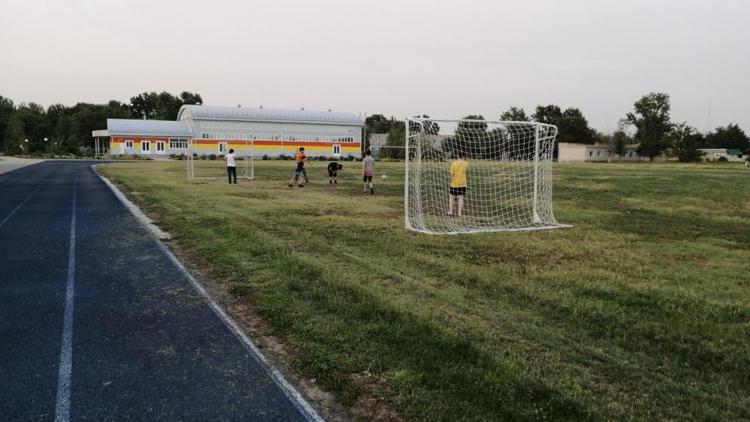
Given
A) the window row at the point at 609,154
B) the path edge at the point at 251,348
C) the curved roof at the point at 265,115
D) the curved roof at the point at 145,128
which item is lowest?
the path edge at the point at 251,348

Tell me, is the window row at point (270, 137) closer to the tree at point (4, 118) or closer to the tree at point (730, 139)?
the tree at point (4, 118)

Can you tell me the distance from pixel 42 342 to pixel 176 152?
2863 inches

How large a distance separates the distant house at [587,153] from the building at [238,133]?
37038 mm

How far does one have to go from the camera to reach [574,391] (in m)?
3.83

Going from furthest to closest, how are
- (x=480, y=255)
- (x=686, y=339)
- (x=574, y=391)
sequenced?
(x=480, y=255) < (x=686, y=339) < (x=574, y=391)

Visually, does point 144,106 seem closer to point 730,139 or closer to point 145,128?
point 145,128

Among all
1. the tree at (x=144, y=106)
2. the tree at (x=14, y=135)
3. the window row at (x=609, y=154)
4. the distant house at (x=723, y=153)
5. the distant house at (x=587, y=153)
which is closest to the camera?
the tree at (x=14, y=135)

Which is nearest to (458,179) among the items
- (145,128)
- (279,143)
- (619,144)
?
(279,143)

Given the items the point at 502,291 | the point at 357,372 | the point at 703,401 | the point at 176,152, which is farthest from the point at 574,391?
the point at 176,152

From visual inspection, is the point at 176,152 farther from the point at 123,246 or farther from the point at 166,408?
the point at 166,408

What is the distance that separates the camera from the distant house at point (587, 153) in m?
92.6

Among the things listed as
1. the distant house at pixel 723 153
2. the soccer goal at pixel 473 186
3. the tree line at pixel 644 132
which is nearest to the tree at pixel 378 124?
the tree line at pixel 644 132

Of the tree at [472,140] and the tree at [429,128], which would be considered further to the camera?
the tree at [472,140]

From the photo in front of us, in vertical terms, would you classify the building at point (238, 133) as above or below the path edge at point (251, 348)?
above
